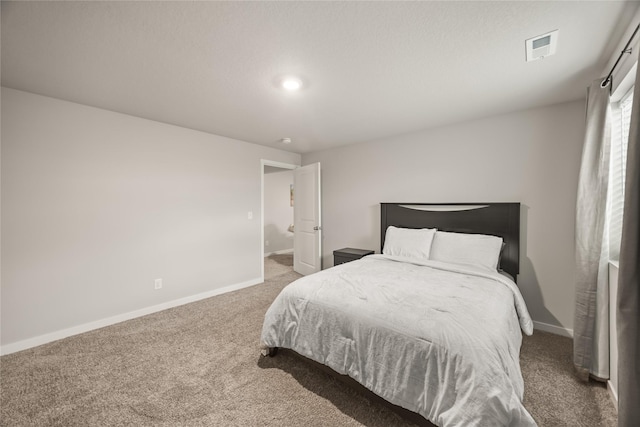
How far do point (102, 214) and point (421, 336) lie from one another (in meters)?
3.24

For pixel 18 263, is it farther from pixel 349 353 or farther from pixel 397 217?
pixel 397 217

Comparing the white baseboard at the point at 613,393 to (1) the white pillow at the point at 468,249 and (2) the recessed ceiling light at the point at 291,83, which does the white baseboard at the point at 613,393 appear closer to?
(1) the white pillow at the point at 468,249

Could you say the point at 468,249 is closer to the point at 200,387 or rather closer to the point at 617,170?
the point at 617,170

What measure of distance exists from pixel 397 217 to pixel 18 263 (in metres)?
4.07

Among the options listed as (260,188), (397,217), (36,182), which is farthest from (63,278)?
(397,217)

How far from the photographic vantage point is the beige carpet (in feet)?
5.05

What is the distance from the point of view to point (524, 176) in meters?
2.76

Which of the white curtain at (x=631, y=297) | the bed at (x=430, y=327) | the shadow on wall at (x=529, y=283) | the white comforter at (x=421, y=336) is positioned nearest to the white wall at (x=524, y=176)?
the shadow on wall at (x=529, y=283)

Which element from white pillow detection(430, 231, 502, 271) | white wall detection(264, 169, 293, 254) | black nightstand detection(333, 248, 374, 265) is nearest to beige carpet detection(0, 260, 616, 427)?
white pillow detection(430, 231, 502, 271)

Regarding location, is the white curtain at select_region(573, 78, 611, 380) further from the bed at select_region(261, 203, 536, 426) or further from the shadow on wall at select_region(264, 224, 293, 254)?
the shadow on wall at select_region(264, 224, 293, 254)

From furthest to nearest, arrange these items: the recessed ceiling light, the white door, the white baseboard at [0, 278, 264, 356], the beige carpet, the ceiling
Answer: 1. the white door
2. the white baseboard at [0, 278, 264, 356]
3. the recessed ceiling light
4. the beige carpet
5. the ceiling

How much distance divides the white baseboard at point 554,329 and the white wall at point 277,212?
5336 mm

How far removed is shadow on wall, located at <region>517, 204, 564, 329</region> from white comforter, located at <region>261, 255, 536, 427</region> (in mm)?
844

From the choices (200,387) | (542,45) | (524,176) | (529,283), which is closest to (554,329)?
(529,283)
